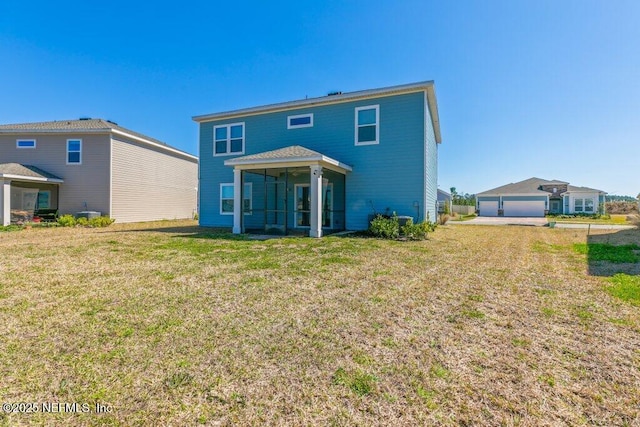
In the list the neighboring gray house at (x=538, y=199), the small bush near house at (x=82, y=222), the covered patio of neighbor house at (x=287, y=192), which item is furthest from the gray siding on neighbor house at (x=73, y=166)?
the neighboring gray house at (x=538, y=199)

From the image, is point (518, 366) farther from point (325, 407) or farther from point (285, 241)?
point (285, 241)

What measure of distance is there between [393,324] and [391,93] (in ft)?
35.5

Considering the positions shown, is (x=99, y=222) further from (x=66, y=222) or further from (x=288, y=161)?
(x=288, y=161)

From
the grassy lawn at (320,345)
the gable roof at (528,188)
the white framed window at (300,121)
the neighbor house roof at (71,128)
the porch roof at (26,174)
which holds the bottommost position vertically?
the grassy lawn at (320,345)

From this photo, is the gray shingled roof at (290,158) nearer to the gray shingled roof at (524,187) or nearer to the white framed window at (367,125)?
the white framed window at (367,125)

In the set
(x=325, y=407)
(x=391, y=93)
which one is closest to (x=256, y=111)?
(x=391, y=93)

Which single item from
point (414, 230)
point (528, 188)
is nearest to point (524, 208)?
point (528, 188)

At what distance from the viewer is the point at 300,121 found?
13531 millimetres

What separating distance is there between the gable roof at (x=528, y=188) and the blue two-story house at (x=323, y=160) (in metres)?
27.0

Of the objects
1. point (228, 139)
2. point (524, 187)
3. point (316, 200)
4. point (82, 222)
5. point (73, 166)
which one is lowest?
point (82, 222)

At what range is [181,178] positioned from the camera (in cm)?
2198

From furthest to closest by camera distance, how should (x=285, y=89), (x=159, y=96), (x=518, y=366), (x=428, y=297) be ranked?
1. (x=159, y=96)
2. (x=285, y=89)
3. (x=428, y=297)
4. (x=518, y=366)

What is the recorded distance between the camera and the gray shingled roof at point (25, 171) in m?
14.6

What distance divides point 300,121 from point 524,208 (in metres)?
33.6
